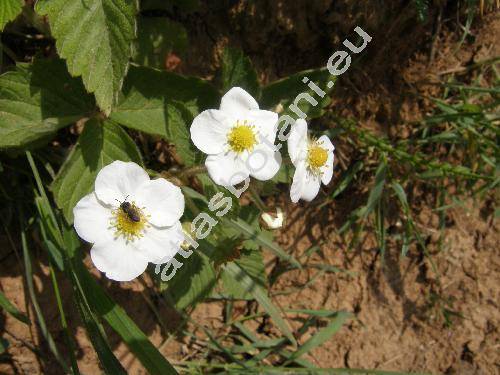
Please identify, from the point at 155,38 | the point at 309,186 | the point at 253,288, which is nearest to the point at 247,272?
the point at 253,288

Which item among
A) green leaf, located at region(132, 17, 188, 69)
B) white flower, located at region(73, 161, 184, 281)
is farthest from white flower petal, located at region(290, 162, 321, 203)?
green leaf, located at region(132, 17, 188, 69)

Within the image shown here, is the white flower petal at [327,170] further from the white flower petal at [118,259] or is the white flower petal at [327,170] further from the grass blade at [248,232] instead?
the white flower petal at [118,259]

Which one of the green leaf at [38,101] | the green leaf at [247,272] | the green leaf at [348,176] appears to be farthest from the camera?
the green leaf at [348,176]

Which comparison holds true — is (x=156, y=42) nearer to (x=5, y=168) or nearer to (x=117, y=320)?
(x=5, y=168)

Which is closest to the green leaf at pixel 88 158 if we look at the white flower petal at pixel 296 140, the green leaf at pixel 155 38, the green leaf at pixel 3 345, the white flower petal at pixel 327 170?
the green leaf at pixel 155 38

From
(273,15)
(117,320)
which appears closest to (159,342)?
(117,320)

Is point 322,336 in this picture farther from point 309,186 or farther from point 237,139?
point 237,139
